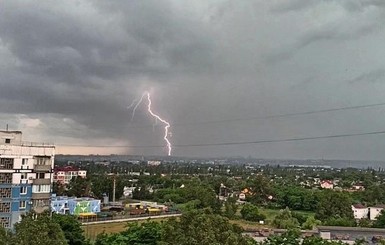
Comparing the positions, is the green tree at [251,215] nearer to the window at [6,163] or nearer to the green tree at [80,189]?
the green tree at [80,189]

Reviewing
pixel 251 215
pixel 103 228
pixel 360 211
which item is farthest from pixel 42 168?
pixel 360 211

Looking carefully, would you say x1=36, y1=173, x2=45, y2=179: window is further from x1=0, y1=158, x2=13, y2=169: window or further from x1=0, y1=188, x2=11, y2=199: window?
x1=0, y1=188, x2=11, y2=199: window

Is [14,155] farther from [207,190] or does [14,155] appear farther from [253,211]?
[207,190]

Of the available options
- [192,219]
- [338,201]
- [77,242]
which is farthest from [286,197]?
[192,219]

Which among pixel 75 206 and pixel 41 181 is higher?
pixel 41 181

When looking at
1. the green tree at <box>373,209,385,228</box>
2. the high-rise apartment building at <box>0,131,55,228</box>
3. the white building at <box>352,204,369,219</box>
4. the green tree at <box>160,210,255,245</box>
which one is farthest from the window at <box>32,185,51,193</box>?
the white building at <box>352,204,369,219</box>

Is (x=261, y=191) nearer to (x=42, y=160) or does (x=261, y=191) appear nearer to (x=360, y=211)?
(x=360, y=211)

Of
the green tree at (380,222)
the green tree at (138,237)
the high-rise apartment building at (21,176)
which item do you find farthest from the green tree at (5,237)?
the green tree at (380,222)

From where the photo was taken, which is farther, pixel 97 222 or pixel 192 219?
pixel 97 222
